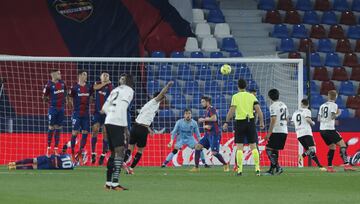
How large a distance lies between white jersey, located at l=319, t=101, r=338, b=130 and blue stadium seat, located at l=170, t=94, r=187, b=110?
4693mm

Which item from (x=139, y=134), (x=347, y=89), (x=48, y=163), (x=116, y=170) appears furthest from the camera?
(x=347, y=89)

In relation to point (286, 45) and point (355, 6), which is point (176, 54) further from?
point (355, 6)

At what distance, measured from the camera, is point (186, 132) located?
2661cm

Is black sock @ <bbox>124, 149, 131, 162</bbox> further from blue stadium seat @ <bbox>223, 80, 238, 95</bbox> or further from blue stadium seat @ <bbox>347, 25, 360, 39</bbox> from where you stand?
blue stadium seat @ <bbox>347, 25, 360, 39</bbox>

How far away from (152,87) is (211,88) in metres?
1.62

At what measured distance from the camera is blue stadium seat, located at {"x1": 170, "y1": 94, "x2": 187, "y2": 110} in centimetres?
2886

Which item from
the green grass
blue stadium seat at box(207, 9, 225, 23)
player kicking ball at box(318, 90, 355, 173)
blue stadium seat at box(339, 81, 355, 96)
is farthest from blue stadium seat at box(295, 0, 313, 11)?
the green grass

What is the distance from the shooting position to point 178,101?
29.0 metres

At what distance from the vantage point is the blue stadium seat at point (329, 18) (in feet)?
119

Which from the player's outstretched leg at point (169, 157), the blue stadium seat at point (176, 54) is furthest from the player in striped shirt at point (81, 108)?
the blue stadium seat at point (176, 54)

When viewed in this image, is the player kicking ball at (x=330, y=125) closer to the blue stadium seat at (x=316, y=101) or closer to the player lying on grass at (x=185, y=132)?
the player lying on grass at (x=185, y=132)

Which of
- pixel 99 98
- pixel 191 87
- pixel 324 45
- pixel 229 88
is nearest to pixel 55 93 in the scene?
pixel 99 98

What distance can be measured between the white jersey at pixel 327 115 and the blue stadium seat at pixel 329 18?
1122cm

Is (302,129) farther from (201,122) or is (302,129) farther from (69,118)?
(69,118)
